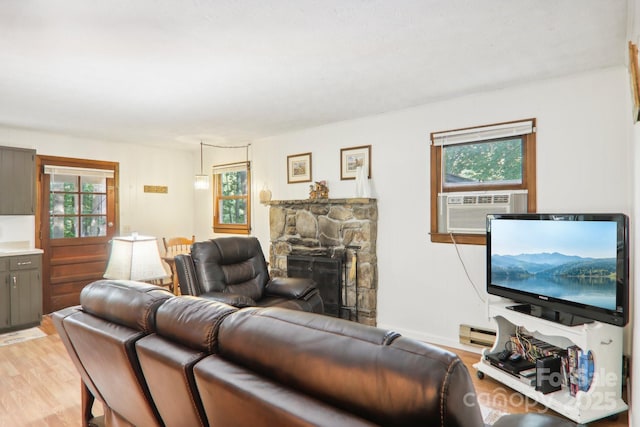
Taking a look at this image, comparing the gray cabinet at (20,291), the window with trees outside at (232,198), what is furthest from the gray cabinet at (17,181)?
the window with trees outside at (232,198)

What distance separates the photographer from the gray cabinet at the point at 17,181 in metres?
4.40

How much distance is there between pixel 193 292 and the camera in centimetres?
329

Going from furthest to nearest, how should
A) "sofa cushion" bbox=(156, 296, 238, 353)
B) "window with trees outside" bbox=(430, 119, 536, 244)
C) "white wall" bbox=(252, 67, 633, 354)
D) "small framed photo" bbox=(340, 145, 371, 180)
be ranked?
"small framed photo" bbox=(340, 145, 371, 180)
"window with trees outside" bbox=(430, 119, 536, 244)
"white wall" bbox=(252, 67, 633, 354)
"sofa cushion" bbox=(156, 296, 238, 353)

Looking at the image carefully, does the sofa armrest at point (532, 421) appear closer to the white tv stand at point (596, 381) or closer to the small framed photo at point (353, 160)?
the white tv stand at point (596, 381)

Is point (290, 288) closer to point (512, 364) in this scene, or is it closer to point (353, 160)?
point (353, 160)

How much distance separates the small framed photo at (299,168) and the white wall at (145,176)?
88.1 inches

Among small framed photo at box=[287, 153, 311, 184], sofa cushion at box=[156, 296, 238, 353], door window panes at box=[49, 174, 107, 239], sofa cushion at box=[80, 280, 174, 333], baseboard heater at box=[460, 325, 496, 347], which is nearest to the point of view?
sofa cushion at box=[156, 296, 238, 353]

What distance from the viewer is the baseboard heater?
134 inches

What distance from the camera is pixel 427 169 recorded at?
151 inches

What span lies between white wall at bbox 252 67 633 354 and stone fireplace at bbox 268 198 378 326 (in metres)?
0.13

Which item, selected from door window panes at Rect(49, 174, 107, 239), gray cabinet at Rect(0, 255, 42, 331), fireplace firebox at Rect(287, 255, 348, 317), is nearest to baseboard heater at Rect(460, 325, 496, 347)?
fireplace firebox at Rect(287, 255, 348, 317)

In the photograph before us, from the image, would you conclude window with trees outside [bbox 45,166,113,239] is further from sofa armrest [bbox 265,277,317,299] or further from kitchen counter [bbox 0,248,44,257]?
sofa armrest [bbox 265,277,317,299]

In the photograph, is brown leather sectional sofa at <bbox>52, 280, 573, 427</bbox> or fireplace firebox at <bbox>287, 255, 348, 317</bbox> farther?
fireplace firebox at <bbox>287, 255, 348, 317</bbox>

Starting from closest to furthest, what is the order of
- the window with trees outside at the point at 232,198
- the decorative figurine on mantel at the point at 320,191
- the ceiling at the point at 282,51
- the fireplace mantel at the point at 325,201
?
the ceiling at the point at 282,51
the fireplace mantel at the point at 325,201
the decorative figurine on mantel at the point at 320,191
the window with trees outside at the point at 232,198
